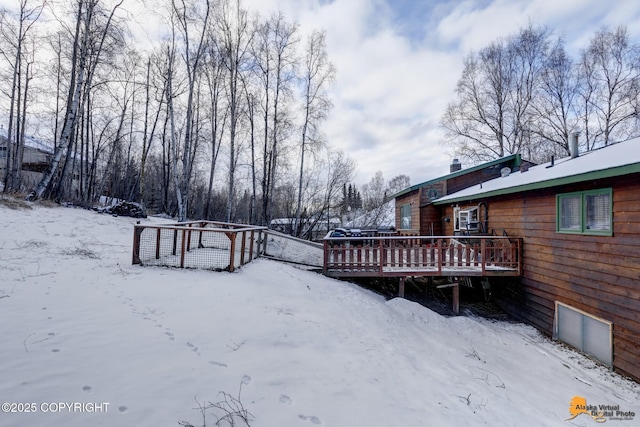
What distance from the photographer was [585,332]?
572 cm

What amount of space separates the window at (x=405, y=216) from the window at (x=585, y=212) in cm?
746

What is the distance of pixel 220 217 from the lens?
31.3 meters

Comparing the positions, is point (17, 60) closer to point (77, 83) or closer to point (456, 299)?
point (77, 83)

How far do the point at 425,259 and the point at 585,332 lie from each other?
11.2 ft

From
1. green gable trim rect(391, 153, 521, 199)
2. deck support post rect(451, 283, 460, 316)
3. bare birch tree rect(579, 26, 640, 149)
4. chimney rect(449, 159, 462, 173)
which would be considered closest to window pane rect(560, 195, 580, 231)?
deck support post rect(451, 283, 460, 316)

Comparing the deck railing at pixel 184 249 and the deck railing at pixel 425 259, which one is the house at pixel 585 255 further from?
the deck railing at pixel 184 249

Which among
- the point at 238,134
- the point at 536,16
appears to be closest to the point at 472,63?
the point at 536,16

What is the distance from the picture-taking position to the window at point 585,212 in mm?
5356

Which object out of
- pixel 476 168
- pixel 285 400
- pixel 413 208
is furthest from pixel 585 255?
pixel 413 208

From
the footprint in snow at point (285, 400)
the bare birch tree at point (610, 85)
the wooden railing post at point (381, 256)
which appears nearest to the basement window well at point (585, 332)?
the wooden railing post at point (381, 256)

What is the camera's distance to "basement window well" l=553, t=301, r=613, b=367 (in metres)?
5.28

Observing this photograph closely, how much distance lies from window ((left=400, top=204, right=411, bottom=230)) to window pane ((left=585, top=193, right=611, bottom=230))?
807 cm

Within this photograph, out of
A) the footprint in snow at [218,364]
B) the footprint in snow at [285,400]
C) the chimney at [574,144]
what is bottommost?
the footprint in snow at [285,400]

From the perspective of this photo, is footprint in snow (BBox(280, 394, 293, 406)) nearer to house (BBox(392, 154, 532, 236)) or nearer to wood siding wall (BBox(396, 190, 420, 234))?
house (BBox(392, 154, 532, 236))
